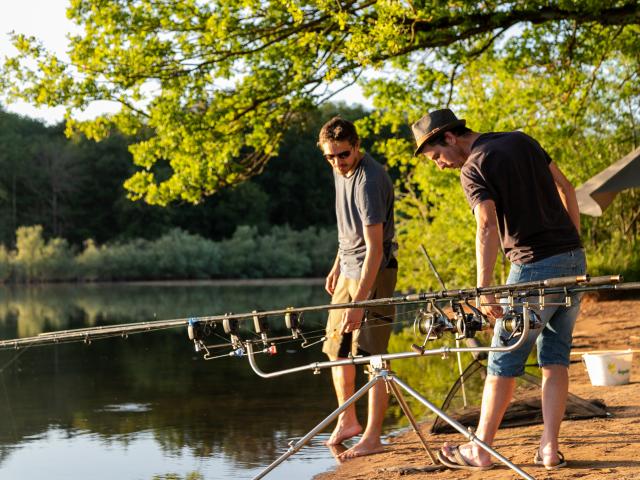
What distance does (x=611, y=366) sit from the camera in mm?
9352

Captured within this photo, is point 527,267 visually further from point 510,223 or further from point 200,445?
point 200,445

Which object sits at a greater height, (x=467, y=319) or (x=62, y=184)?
(x=62, y=184)

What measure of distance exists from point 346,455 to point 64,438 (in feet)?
8.82

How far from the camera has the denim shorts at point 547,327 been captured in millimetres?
5719

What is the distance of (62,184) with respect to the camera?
74.2 meters

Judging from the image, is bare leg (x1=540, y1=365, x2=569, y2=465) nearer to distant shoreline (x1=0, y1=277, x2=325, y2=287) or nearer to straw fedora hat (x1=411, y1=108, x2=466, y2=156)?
straw fedora hat (x1=411, y1=108, x2=466, y2=156)

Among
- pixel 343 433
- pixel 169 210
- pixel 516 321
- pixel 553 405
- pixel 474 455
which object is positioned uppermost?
pixel 169 210

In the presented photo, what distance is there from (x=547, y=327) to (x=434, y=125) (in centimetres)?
122

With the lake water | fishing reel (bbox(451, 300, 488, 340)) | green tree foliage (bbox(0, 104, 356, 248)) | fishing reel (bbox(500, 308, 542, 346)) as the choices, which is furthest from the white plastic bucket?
green tree foliage (bbox(0, 104, 356, 248))

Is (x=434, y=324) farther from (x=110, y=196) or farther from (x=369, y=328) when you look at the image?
(x=110, y=196)

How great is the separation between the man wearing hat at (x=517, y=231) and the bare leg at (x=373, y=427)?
1.15 meters

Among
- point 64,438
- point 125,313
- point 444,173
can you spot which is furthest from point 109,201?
point 64,438

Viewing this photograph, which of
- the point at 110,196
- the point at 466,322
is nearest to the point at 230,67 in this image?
the point at 466,322

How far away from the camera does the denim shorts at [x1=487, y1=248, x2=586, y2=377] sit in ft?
18.8
